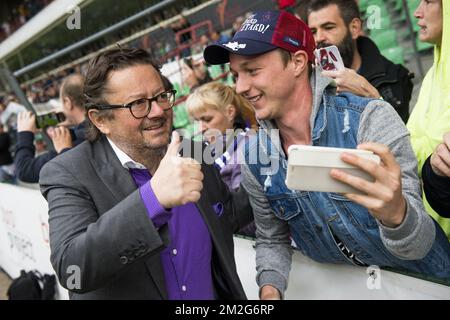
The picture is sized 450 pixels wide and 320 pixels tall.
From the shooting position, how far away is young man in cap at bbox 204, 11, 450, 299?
1.47 metres

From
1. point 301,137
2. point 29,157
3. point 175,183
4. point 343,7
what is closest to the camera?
point 175,183

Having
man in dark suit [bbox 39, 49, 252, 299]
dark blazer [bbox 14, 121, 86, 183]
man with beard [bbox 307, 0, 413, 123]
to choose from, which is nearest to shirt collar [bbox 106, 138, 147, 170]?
man in dark suit [bbox 39, 49, 252, 299]

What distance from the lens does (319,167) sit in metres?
1.03

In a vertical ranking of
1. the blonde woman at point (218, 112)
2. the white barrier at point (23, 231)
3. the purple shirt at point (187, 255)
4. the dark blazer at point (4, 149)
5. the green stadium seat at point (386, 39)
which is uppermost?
the green stadium seat at point (386, 39)

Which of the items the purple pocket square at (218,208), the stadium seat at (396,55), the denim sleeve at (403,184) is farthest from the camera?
the stadium seat at (396,55)

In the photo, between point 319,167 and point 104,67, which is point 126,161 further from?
point 319,167

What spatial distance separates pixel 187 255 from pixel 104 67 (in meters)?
0.73

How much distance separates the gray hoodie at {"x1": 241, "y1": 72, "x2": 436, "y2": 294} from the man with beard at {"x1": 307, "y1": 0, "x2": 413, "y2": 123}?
3.16ft

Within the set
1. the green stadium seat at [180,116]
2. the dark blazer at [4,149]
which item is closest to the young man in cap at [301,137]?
the green stadium seat at [180,116]

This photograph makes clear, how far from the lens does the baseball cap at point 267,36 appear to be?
152cm

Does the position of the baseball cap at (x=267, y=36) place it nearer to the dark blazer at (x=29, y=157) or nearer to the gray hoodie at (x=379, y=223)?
the gray hoodie at (x=379, y=223)

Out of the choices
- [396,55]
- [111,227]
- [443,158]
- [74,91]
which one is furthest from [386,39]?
[111,227]

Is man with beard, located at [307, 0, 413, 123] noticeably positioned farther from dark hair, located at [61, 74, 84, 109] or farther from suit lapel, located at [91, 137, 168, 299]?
dark hair, located at [61, 74, 84, 109]

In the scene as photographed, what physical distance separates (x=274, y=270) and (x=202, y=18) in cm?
324
